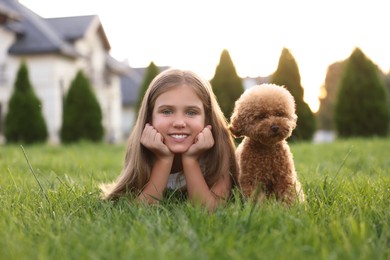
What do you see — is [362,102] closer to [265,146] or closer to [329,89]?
[265,146]

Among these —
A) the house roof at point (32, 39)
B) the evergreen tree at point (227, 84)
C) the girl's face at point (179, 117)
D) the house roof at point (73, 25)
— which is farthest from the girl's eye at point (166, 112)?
the house roof at point (73, 25)

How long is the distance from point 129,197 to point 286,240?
1392 millimetres

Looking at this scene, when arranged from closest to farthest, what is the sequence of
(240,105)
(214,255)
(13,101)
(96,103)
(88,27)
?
(214,255) → (240,105) → (13,101) → (96,103) → (88,27)

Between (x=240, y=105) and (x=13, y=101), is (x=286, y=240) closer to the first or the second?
(x=240, y=105)

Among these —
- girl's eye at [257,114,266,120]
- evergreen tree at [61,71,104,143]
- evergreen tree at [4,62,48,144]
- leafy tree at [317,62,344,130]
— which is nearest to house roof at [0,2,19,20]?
evergreen tree at [4,62,48,144]

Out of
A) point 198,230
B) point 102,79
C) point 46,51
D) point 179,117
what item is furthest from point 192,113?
point 102,79

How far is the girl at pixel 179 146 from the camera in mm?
3031

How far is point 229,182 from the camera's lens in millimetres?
3240

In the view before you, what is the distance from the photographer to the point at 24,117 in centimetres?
1712

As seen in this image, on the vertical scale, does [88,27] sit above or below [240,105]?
above

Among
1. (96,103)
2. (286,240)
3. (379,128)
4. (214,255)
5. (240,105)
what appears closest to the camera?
(214,255)

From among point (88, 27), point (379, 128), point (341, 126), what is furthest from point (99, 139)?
point (88, 27)

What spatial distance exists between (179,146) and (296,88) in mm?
12168

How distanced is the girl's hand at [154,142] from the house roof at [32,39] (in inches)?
893
